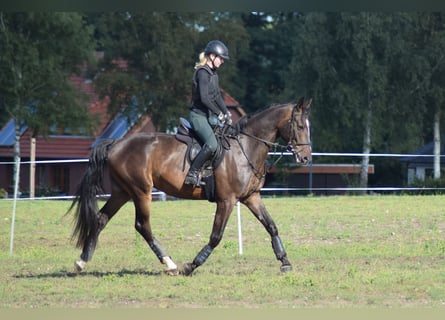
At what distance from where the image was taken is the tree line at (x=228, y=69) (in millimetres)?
41469

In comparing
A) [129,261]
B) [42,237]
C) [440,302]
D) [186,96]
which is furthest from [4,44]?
[440,302]

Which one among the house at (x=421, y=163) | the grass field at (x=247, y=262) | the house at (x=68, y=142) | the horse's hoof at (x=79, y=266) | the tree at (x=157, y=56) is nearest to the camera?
the grass field at (x=247, y=262)

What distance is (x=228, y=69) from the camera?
154ft

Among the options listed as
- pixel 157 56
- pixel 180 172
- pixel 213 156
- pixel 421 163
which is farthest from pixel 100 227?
pixel 421 163

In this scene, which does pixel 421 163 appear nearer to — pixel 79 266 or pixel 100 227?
pixel 100 227

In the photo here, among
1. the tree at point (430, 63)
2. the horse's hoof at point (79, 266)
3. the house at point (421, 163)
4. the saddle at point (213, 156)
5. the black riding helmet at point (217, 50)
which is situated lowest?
the house at point (421, 163)

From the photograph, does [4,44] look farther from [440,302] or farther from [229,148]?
[440,302]

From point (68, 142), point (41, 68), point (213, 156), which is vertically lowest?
point (68, 142)

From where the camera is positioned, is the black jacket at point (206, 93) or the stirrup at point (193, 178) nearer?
the black jacket at point (206, 93)

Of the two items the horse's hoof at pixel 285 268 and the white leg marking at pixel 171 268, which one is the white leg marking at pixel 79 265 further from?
the horse's hoof at pixel 285 268

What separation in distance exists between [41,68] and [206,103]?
104ft

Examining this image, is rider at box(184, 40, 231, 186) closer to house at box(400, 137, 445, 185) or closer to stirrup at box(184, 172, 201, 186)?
stirrup at box(184, 172, 201, 186)

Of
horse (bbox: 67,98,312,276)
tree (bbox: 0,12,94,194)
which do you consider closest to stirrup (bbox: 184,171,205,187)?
horse (bbox: 67,98,312,276)

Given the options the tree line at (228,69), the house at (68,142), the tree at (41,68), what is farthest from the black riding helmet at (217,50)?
the house at (68,142)
